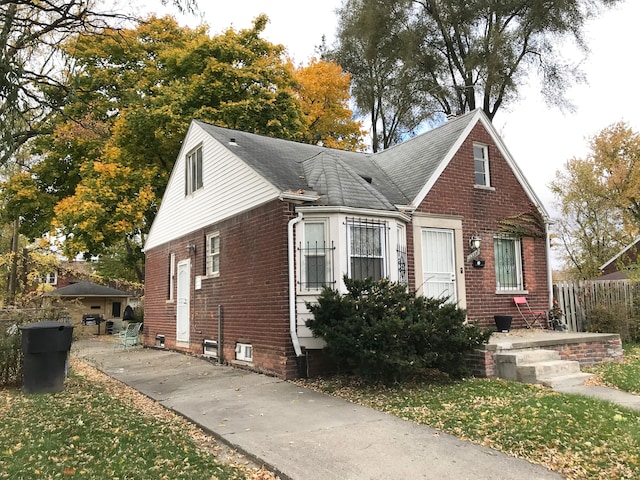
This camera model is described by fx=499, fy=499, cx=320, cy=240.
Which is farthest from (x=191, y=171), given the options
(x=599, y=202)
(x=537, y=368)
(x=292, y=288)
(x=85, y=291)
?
(x=599, y=202)

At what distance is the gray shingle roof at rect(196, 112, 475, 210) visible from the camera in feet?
33.0

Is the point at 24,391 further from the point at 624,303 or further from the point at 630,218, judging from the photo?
the point at 630,218

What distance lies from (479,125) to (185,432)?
1025cm

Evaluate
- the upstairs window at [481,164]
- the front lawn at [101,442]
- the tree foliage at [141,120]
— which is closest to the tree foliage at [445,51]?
the tree foliage at [141,120]

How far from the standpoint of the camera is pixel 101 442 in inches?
216

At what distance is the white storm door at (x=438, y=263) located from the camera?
11.1m

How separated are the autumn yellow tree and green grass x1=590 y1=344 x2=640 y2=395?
58.3 feet

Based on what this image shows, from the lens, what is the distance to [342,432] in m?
5.80

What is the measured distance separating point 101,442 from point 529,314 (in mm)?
10408

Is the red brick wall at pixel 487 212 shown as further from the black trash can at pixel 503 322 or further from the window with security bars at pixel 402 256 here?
the window with security bars at pixel 402 256

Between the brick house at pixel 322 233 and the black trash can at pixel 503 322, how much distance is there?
0.89 feet

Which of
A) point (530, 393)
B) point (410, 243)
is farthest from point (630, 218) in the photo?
point (530, 393)

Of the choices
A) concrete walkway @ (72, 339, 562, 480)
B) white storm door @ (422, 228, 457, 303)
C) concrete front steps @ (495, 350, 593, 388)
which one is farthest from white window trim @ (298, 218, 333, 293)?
concrete front steps @ (495, 350, 593, 388)

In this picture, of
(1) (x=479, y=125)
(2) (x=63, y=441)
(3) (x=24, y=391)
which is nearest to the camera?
(2) (x=63, y=441)
